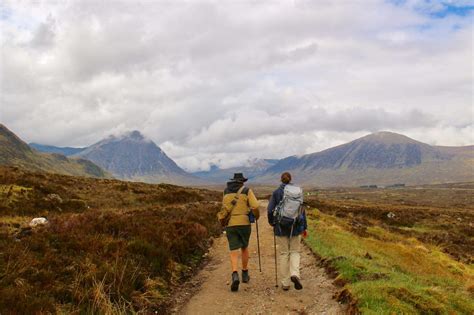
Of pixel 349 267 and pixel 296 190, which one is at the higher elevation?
pixel 296 190

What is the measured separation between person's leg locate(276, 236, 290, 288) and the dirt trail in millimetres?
295

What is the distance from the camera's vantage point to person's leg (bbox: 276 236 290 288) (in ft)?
36.1

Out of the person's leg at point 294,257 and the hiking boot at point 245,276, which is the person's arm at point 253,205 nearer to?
the person's leg at point 294,257

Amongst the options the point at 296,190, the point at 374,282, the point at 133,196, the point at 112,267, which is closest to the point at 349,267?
the point at 374,282

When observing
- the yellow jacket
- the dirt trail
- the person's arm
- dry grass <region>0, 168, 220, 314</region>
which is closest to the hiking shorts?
the yellow jacket

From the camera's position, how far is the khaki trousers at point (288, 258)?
11062 millimetres

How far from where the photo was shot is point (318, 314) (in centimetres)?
906

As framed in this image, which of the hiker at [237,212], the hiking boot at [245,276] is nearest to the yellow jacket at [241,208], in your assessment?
the hiker at [237,212]

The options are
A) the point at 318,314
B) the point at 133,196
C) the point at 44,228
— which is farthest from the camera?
the point at 133,196

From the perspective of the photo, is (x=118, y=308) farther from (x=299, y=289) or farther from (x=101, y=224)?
(x=101, y=224)

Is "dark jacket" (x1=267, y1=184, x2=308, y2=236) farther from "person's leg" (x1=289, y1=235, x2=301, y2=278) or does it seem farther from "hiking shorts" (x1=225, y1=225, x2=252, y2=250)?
"hiking shorts" (x1=225, y1=225, x2=252, y2=250)

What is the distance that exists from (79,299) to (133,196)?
28232 millimetres

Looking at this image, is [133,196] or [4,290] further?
[133,196]

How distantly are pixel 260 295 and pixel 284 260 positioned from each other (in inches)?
47.9
